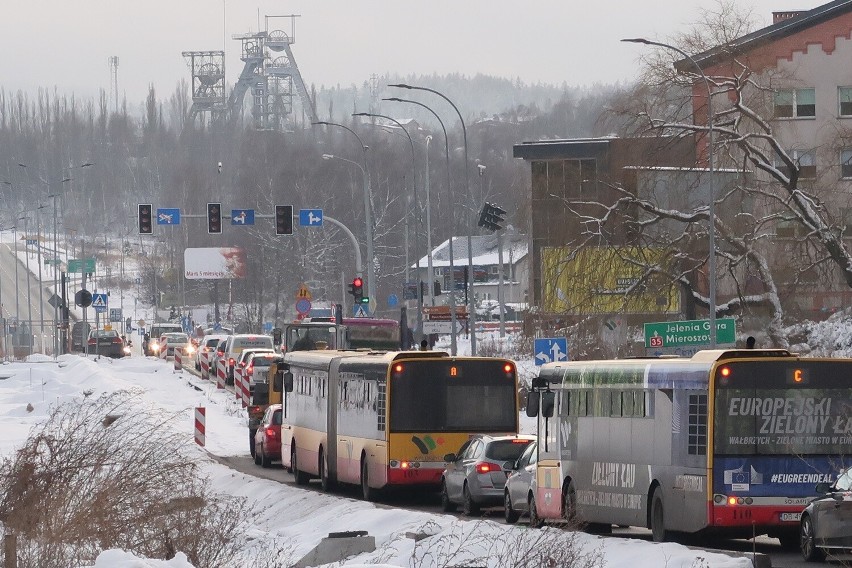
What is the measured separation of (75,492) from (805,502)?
8232mm

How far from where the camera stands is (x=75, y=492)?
742 inches

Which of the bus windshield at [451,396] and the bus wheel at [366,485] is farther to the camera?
the bus wheel at [366,485]

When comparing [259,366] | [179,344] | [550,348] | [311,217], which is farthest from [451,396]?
[179,344]

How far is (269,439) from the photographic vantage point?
40.0 metres

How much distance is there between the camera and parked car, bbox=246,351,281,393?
56625mm

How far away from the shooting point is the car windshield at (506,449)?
26.3 m

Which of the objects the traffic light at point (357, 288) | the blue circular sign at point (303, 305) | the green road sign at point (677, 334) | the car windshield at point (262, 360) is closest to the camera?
the green road sign at point (677, 334)

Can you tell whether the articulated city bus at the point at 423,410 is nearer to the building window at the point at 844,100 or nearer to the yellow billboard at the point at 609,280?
the yellow billboard at the point at 609,280

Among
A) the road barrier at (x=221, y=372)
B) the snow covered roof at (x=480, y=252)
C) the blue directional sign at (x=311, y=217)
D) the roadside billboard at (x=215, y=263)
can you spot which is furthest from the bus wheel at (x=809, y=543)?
the snow covered roof at (x=480, y=252)

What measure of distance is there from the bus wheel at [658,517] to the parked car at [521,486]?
3.91 metres

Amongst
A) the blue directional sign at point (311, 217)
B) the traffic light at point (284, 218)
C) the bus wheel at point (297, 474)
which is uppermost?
the blue directional sign at point (311, 217)

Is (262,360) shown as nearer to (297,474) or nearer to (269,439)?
(269,439)

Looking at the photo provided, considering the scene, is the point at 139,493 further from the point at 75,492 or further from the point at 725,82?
the point at 725,82

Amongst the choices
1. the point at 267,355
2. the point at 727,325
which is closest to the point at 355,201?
the point at 267,355
